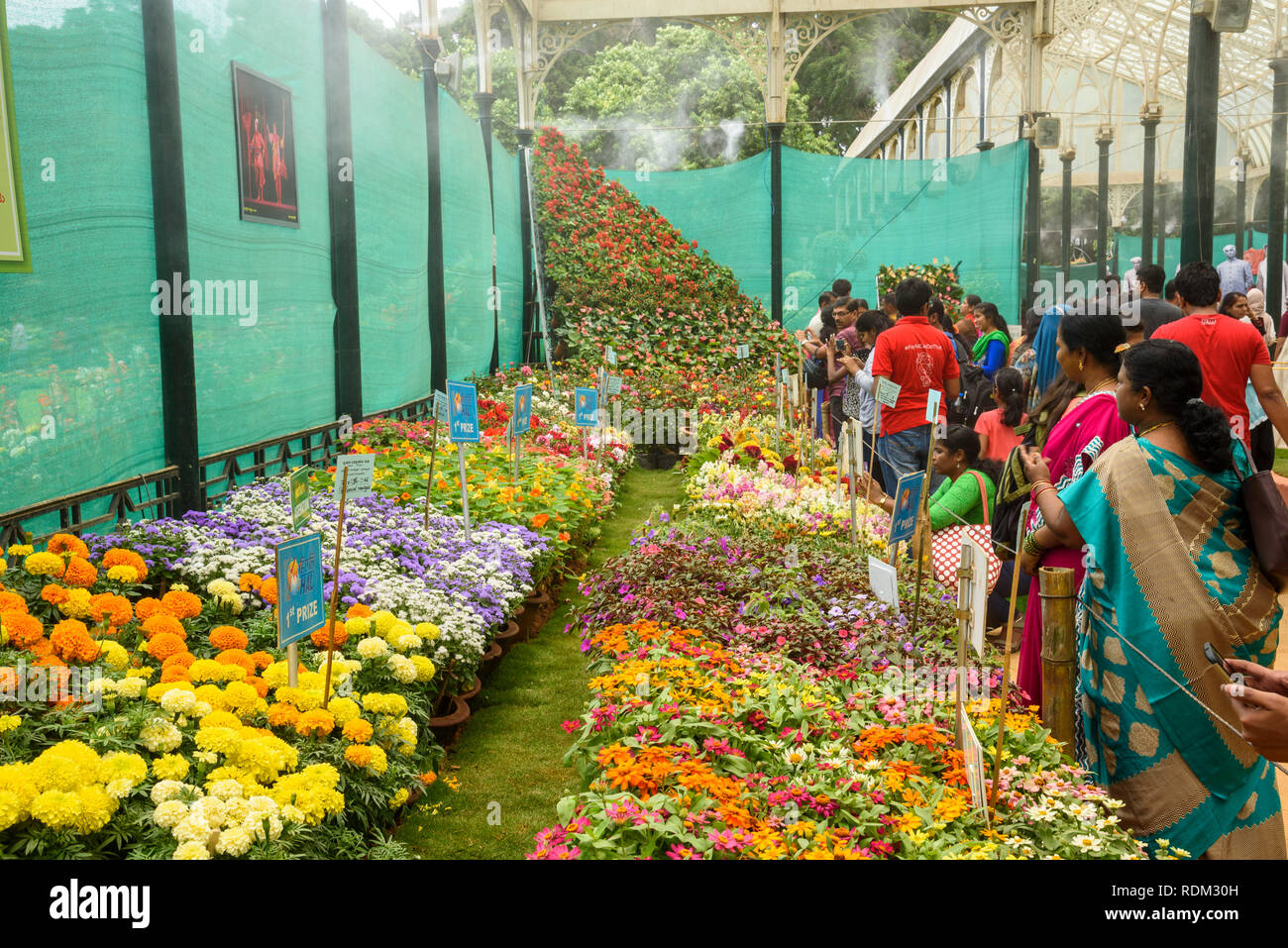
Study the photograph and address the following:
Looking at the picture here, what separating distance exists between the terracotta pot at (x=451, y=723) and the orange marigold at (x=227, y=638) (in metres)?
0.86

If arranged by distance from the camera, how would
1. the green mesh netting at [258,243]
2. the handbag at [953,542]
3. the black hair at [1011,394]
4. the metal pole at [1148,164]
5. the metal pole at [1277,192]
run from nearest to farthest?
the handbag at [953,542] < the black hair at [1011,394] < the green mesh netting at [258,243] < the metal pole at [1277,192] < the metal pole at [1148,164]

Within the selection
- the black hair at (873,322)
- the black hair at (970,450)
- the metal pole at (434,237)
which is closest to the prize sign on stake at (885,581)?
the black hair at (970,450)

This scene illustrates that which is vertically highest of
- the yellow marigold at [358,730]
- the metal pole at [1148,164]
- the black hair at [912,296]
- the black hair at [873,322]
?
the metal pole at [1148,164]

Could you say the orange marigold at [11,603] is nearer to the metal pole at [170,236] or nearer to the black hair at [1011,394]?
the metal pole at [170,236]

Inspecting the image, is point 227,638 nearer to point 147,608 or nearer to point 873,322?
point 147,608

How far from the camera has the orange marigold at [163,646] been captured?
328 cm

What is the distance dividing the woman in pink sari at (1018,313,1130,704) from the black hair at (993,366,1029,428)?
191 cm

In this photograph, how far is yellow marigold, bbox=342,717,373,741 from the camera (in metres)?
3.07

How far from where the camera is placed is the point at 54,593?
355cm

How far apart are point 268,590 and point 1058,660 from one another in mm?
2861

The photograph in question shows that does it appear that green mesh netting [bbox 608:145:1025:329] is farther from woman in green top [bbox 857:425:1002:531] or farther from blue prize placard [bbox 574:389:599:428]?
woman in green top [bbox 857:425:1002:531]
